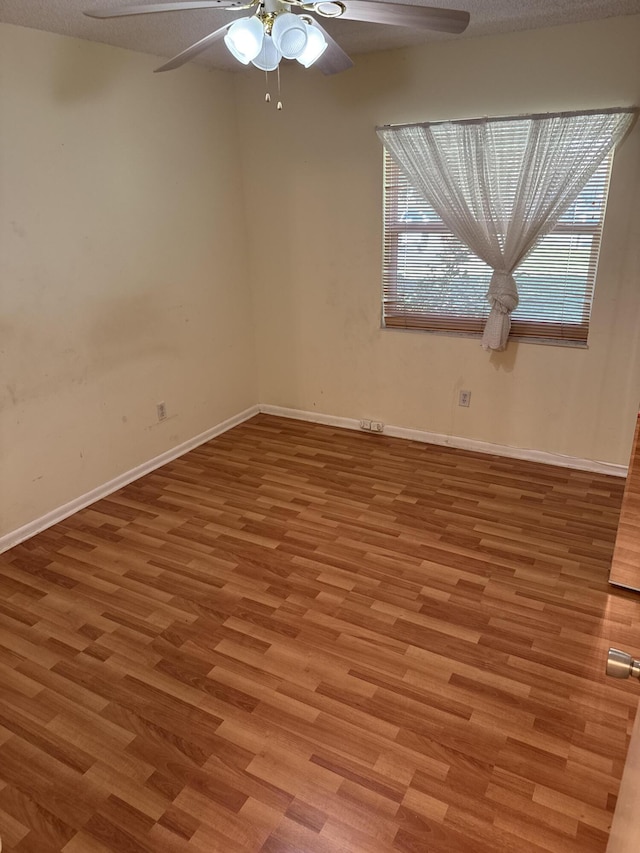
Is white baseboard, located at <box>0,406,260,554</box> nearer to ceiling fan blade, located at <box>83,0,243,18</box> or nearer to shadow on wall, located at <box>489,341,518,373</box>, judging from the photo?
shadow on wall, located at <box>489,341,518,373</box>

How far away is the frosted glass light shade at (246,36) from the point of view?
1.81 m

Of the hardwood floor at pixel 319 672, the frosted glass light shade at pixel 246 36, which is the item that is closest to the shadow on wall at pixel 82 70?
the frosted glass light shade at pixel 246 36

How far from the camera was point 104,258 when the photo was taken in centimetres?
322

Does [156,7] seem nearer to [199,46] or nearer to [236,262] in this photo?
[199,46]

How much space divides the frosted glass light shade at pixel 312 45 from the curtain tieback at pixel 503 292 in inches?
72.7

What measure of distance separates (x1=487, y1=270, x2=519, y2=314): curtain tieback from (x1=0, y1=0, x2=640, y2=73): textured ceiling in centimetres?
126

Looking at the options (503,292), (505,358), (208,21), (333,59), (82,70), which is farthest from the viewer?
(505,358)

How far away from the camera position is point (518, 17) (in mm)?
2732

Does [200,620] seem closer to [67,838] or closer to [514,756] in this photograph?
[67,838]

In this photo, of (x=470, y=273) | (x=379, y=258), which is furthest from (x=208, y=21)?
(x=470, y=273)

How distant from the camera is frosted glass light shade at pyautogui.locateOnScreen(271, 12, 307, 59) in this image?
1779mm

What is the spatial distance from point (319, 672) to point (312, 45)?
7.40 ft

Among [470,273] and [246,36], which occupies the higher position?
[246,36]

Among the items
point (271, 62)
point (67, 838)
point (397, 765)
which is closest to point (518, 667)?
point (397, 765)
